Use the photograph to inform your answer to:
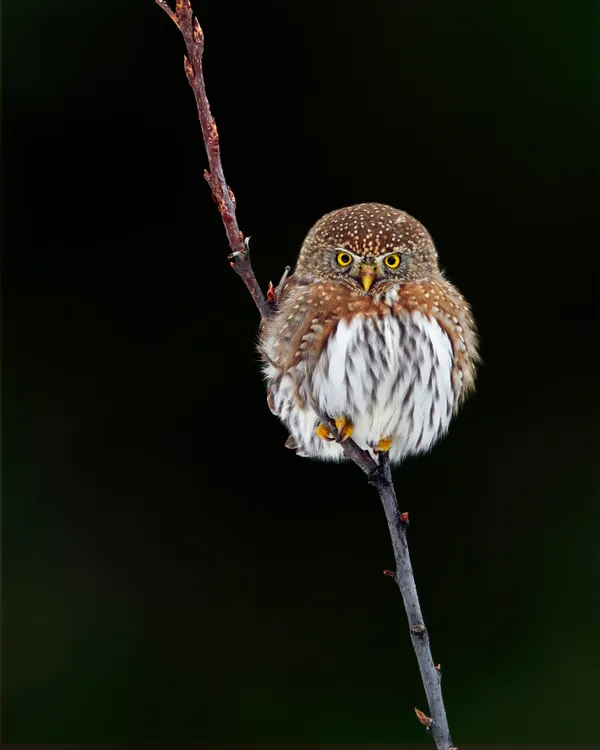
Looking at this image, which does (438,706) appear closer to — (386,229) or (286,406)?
(286,406)

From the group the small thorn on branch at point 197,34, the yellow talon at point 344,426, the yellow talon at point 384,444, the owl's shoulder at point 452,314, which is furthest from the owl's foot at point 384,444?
the small thorn on branch at point 197,34

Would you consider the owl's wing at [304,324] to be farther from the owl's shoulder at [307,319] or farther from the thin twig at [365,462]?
the thin twig at [365,462]

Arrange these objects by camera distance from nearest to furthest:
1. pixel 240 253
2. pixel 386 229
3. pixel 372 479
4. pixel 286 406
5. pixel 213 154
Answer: pixel 213 154
pixel 240 253
pixel 372 479
pixel 386 229
pixel 286 406

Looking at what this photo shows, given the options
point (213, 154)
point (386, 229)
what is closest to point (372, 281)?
point (386, 229)

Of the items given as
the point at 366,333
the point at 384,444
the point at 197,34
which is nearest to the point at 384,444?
the point at 384,444

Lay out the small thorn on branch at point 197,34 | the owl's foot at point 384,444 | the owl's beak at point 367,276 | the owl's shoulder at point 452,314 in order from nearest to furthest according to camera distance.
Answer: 1. the small thorn on branch at point 197,34
2. the owl's beak at point 367,276
3. the owl's shoulder at point 452,314
4. the owl's foot at point 384,444

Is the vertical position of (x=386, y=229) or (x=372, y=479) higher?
(x=386, y=229)

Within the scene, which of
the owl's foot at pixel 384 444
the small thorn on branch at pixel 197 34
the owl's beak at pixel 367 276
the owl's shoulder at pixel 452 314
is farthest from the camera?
the owl's foot at pixel 384 444
